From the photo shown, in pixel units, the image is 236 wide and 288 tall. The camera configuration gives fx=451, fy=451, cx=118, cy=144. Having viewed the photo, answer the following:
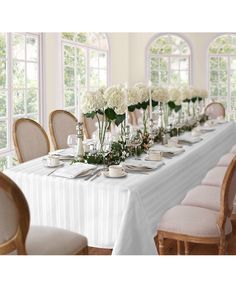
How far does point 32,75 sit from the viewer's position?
5461 millimetres

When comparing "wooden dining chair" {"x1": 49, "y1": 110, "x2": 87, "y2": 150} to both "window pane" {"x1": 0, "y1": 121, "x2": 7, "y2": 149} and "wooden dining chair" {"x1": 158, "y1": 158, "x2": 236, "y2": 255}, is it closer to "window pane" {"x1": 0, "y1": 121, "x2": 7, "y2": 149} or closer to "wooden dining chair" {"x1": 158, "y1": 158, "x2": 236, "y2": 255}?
"window pane" {"x1": 0, "y1": 121, "x2": 7, "y2": 149}

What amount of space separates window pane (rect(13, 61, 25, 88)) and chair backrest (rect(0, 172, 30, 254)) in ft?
11.0

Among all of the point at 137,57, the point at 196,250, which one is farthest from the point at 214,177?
the point at 137,57

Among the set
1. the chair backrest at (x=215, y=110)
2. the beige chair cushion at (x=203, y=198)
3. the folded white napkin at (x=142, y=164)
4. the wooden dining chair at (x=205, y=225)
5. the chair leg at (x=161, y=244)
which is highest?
the chair backrest at (x=215, y=110)

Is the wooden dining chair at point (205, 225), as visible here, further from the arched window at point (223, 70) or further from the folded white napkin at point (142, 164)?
the arched window at point (223, 70)

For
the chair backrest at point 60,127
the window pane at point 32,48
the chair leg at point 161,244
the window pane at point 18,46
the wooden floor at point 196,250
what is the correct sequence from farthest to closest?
the window pane at point 32,48, the window pane at point 18,46, the chair backrest at point 60,127, the wooden floor at point 196,250, the chair leg at point 161,244

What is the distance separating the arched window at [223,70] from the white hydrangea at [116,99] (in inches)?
242

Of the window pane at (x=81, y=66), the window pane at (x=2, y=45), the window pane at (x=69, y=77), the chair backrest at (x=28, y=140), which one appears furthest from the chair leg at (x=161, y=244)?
the window pane at (x=81, y=66)

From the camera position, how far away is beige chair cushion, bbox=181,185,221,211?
2.95 metres

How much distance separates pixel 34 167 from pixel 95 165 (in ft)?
1.29

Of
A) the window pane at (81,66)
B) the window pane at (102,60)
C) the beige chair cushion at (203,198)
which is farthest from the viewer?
the window pane at (102,60)

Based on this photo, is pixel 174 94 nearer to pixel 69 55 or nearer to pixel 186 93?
pixel 186 93

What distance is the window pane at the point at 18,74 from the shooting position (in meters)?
5.11
